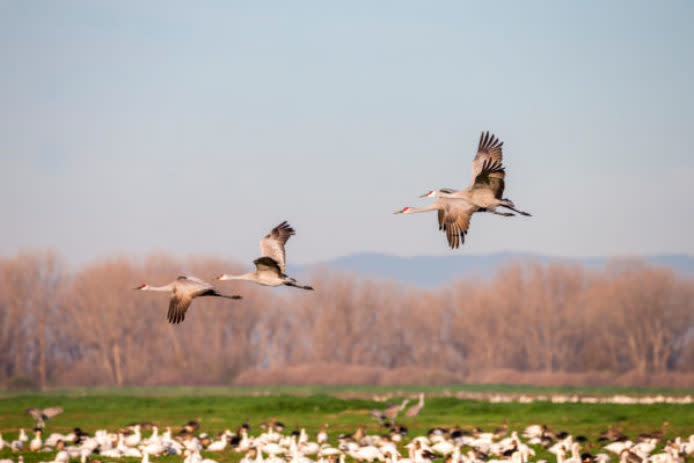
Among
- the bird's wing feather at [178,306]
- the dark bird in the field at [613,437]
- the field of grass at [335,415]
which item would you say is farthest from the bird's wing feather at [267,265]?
the field of grass at [335,415]

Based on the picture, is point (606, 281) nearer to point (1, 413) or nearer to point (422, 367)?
point (422, 367)

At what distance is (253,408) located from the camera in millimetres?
45406

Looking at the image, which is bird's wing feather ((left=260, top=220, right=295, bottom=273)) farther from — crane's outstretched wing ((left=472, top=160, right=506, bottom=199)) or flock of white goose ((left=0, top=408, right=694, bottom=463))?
flock of white goose ((left=0, top=408, right=694, bottom=463))

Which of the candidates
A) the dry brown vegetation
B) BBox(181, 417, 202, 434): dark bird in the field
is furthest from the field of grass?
the dry brown vegetation

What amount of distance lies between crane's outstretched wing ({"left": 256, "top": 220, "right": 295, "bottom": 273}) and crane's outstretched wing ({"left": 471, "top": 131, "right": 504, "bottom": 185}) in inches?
123

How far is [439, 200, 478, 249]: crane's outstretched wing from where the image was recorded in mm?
19000

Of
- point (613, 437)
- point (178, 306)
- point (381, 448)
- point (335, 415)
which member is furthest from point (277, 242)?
point (335, 415)

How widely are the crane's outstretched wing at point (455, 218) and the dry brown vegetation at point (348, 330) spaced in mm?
57643

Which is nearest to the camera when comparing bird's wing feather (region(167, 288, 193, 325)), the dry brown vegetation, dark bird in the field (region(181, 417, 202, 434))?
bird's wing feather (region(167, 288, 193, 325))

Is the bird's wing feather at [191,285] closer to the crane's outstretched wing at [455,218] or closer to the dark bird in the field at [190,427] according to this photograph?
the crane's outstretched wing at [455,218]

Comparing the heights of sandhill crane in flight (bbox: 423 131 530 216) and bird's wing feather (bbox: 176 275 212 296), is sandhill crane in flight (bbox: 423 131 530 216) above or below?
above

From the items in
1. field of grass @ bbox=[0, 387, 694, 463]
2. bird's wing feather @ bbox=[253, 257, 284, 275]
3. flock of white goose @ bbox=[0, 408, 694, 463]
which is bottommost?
flock of white goose @ bbox=[0, 408, 694, 463]

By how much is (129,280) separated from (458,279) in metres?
25.0

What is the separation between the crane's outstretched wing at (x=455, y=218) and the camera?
1900 centimetres
